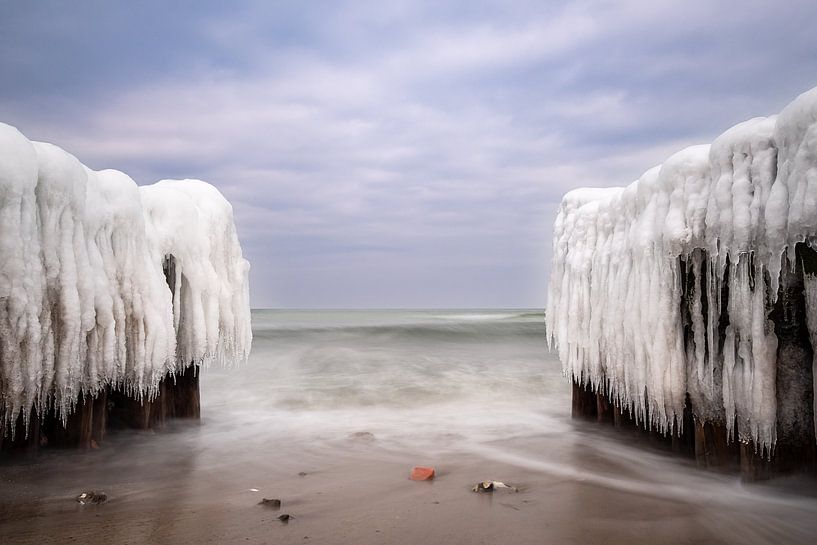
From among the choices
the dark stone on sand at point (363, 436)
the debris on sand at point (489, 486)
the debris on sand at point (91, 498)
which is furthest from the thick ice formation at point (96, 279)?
the debris on sand at point (489, 486)

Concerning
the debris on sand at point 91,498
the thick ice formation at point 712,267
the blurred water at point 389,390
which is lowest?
the blurred water at point 389,390

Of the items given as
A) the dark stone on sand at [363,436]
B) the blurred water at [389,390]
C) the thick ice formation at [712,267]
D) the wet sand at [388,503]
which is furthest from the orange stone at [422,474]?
the thick ice formation at [712,267]

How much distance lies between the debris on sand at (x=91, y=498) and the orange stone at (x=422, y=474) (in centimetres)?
259

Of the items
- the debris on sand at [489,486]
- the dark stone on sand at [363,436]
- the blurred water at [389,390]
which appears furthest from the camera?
the blurred water at [389,390]

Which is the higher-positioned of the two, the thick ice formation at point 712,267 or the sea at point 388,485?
the thick ice formation at point 712,267

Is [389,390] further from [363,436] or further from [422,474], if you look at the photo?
[422,474]

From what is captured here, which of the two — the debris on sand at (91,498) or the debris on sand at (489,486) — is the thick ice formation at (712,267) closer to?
the debris on sand at (489,486)

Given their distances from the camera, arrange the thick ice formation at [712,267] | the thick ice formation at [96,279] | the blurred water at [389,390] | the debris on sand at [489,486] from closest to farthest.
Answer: the thick ice formation at [712,267]
the thick ice formation at [96,279]
the debris on sand at [489,486]
the blurred water at [389,390]

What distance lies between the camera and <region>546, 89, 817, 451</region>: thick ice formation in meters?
3.87

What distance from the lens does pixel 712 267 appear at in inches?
184

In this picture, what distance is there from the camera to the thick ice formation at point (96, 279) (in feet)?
14.9

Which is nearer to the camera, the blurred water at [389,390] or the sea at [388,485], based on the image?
the sea at [388,485]

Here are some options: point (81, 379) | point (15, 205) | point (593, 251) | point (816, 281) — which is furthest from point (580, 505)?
point (15, 205)

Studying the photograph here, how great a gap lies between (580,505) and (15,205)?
196 inches
